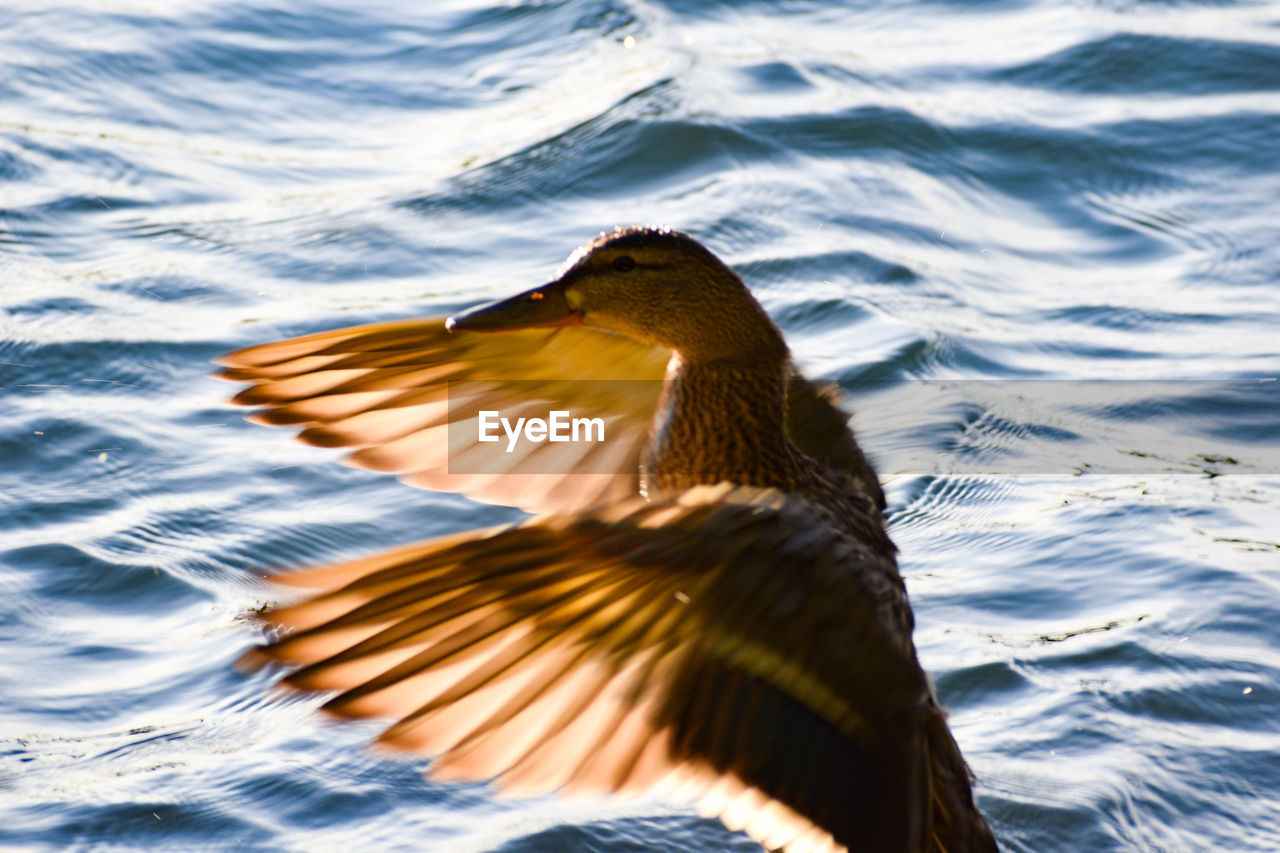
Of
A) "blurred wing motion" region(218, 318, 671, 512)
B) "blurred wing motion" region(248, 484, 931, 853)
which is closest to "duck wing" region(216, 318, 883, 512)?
"blurred wing motion" region(218, 318, 671, 512)

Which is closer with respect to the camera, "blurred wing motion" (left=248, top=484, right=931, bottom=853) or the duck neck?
"blurred wing motion" (left=248, top=484, right=931, bottom=853)

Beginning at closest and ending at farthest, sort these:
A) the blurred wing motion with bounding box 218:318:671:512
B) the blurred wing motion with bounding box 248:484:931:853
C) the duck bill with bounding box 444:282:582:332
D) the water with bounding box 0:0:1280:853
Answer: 1. the blurred wing motion with bounding box 248:484:931:853
2. the duck bill with bounding box 444:282:582:332
3. the blurred wing motion with bounding box 218:318:671:512
4. the water with bounding box 0:0:1280:853

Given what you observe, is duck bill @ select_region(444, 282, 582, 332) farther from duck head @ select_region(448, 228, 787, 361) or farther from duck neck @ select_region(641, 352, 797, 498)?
duck neck @ select_region(641, 352, 797, 498)

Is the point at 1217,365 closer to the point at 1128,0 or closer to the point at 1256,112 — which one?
the point at 1256,112

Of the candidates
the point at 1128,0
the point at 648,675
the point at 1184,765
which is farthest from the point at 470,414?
the point at 1128,0

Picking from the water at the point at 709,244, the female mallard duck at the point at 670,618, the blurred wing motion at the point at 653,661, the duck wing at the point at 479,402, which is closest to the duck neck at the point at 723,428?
the female mallard duck at the point at 670,618

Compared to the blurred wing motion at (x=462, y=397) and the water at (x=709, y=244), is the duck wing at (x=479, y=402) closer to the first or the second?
the blurred wing motion at (x=462, y=397)

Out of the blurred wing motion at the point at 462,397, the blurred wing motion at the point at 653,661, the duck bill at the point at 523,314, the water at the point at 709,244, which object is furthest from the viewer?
the water at the point at 709,244
